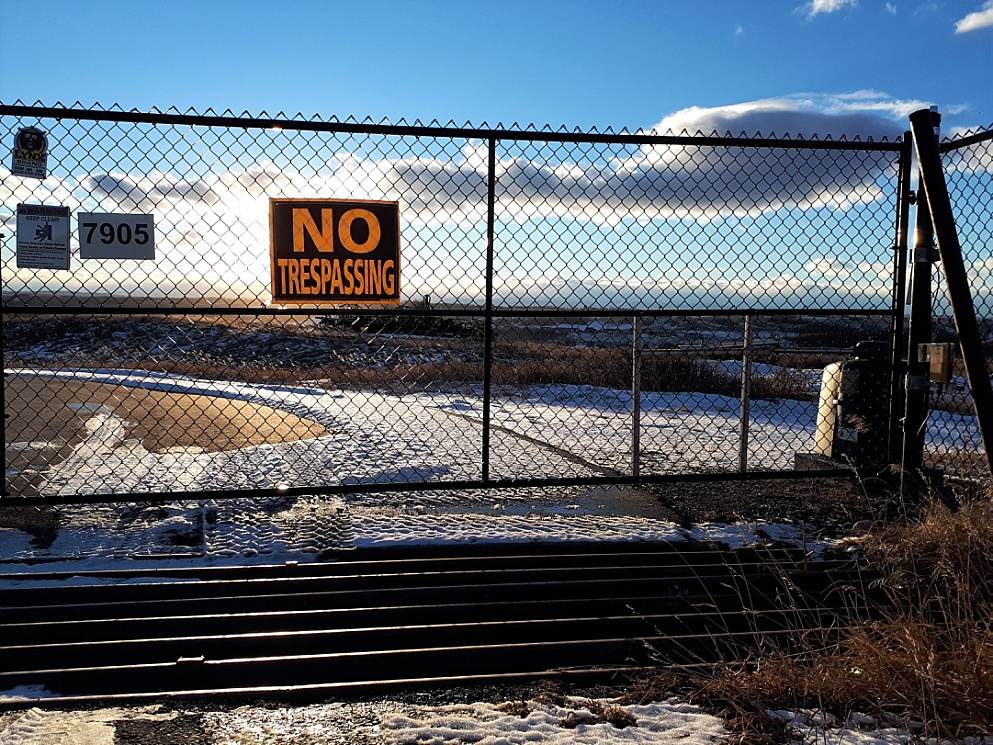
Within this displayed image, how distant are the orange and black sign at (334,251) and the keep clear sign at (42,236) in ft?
3.57

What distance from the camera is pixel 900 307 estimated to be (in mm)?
5090

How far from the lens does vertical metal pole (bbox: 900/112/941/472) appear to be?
4.81m

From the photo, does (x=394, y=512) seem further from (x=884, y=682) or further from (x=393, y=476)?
(x=884, y=682)

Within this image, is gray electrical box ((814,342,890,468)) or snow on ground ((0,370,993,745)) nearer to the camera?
snow on ground ((0,370,993,745))

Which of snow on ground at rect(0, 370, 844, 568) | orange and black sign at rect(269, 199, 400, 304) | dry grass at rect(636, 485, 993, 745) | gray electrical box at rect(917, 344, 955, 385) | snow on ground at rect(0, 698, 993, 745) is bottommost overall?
snow on ground at rect(0, 698, 993, 745)

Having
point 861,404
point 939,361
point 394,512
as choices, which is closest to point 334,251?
point 394,512

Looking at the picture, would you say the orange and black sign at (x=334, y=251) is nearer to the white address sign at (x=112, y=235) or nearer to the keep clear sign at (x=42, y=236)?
the white address sign at (x=112, y=235)

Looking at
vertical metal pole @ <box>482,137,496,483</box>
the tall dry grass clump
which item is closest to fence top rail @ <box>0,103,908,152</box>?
vertical metal pole @ <box>482,137,496,483</box>

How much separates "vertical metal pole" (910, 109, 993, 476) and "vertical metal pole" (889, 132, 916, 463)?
0.84 meters

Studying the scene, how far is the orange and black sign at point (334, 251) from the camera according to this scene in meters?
4.16

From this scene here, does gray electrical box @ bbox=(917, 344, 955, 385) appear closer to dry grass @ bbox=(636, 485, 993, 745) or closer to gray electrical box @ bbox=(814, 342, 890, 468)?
gray electrical box @ bbox=(814, 342, 890, 468)

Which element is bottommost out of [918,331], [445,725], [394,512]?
[445,725]

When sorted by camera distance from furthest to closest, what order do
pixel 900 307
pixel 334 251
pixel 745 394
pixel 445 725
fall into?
pixel 745 394
pixel 900 307
pixel 334 251
pixel 445 725

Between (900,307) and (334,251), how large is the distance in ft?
12.2
